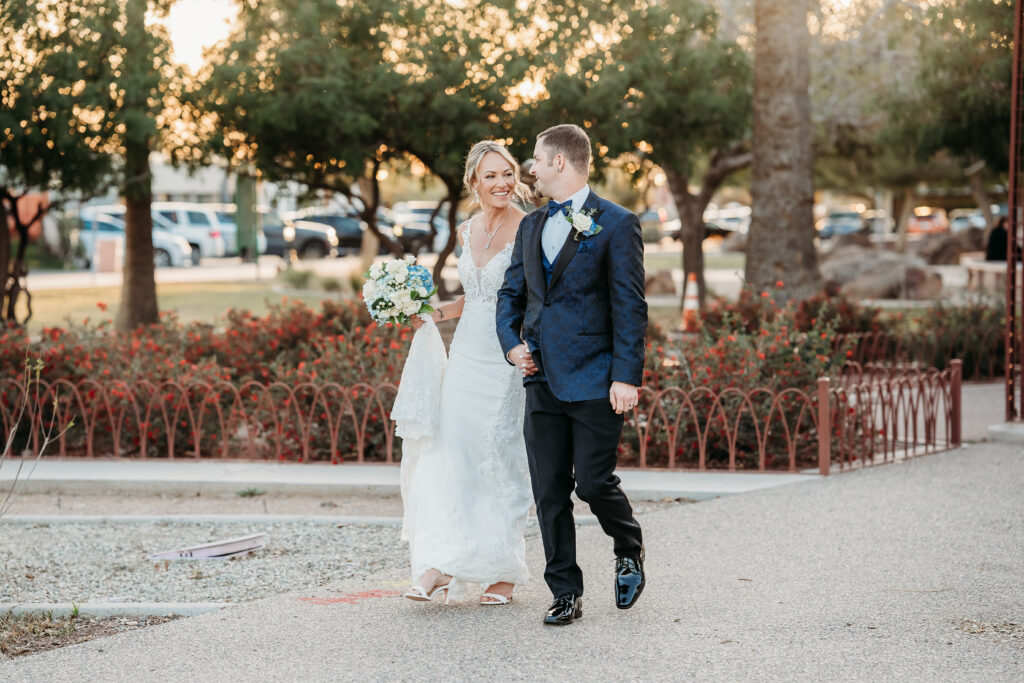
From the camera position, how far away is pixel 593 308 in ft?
15.8

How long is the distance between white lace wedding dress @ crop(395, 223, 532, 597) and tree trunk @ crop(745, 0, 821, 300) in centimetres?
817

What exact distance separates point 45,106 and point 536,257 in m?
8.70

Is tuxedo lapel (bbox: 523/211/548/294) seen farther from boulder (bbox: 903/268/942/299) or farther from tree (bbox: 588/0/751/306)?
boulder (bbox: 903/268/942/299)

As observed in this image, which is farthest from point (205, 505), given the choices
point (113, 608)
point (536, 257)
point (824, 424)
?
point (824, 424)

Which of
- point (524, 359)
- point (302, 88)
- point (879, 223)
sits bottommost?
point (524, 359)

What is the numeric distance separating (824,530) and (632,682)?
100 inches

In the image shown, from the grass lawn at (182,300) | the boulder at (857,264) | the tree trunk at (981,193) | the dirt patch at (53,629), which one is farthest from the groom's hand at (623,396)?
the tree trunk at (981,193)

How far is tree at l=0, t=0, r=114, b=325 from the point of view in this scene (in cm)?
1184

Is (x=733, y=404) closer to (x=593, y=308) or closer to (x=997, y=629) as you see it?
(x=997, y=629)

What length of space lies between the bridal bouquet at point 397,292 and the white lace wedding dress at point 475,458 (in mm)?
189

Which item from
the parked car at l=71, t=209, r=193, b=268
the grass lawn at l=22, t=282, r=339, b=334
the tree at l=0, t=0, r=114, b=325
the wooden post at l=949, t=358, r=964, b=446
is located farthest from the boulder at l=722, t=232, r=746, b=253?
the wooden post at l=949, t=358, r=964, b=446

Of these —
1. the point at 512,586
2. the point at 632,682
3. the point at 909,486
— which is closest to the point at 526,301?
the point at 512,586

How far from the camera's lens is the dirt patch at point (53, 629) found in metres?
4.85

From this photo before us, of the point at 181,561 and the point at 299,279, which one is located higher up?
the point at 299,279
